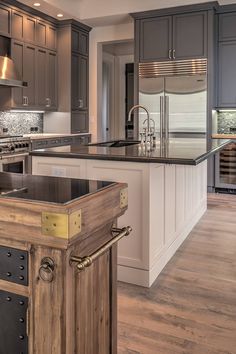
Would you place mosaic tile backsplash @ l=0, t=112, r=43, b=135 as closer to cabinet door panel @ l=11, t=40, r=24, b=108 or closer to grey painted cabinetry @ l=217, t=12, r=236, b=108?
cabinet door panel @ l=11, t=40, r=24, b=108

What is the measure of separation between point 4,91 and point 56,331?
4960mm

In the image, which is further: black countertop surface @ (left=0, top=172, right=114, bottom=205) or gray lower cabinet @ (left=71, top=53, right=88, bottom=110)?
gray lower cabinet @ (left=71, top=53, right=88, bottom=110)

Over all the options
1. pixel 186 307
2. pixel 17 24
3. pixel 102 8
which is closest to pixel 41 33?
pixel 17 24

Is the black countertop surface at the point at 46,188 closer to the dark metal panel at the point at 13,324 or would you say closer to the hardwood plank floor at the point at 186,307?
the dark metal panel at the point at 13,324

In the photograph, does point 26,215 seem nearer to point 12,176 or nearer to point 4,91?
point 12,176

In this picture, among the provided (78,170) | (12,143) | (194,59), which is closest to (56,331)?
(78,170)

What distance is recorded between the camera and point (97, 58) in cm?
701

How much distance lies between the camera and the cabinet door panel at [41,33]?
19.6 ft

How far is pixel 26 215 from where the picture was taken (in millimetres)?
1138

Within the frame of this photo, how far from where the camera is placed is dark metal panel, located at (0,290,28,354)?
4.09 ft

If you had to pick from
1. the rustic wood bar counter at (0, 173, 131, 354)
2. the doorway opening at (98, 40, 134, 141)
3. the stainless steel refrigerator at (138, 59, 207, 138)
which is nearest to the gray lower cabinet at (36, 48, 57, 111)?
the stainless steel refrigerator at (138, 59, 207, 138)

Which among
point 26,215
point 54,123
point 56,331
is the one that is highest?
point 54,123

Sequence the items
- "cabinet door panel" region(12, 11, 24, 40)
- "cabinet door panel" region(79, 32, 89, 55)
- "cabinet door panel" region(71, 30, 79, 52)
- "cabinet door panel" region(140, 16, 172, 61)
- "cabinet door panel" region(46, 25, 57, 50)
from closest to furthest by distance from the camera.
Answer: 1. "cabinet door panel" region(12, 11, 24, 40)
2. "cabinet door panel" region(140, 16, 172, 61)
3. "cabinet door panel" region(46, 25, 57, 50)
4. "cabinet door panel" region(71, 30, 79, 52)
5. "cabinet door panel" region(79, 32, 89, 55)

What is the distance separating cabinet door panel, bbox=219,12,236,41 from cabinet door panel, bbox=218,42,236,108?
89mm
